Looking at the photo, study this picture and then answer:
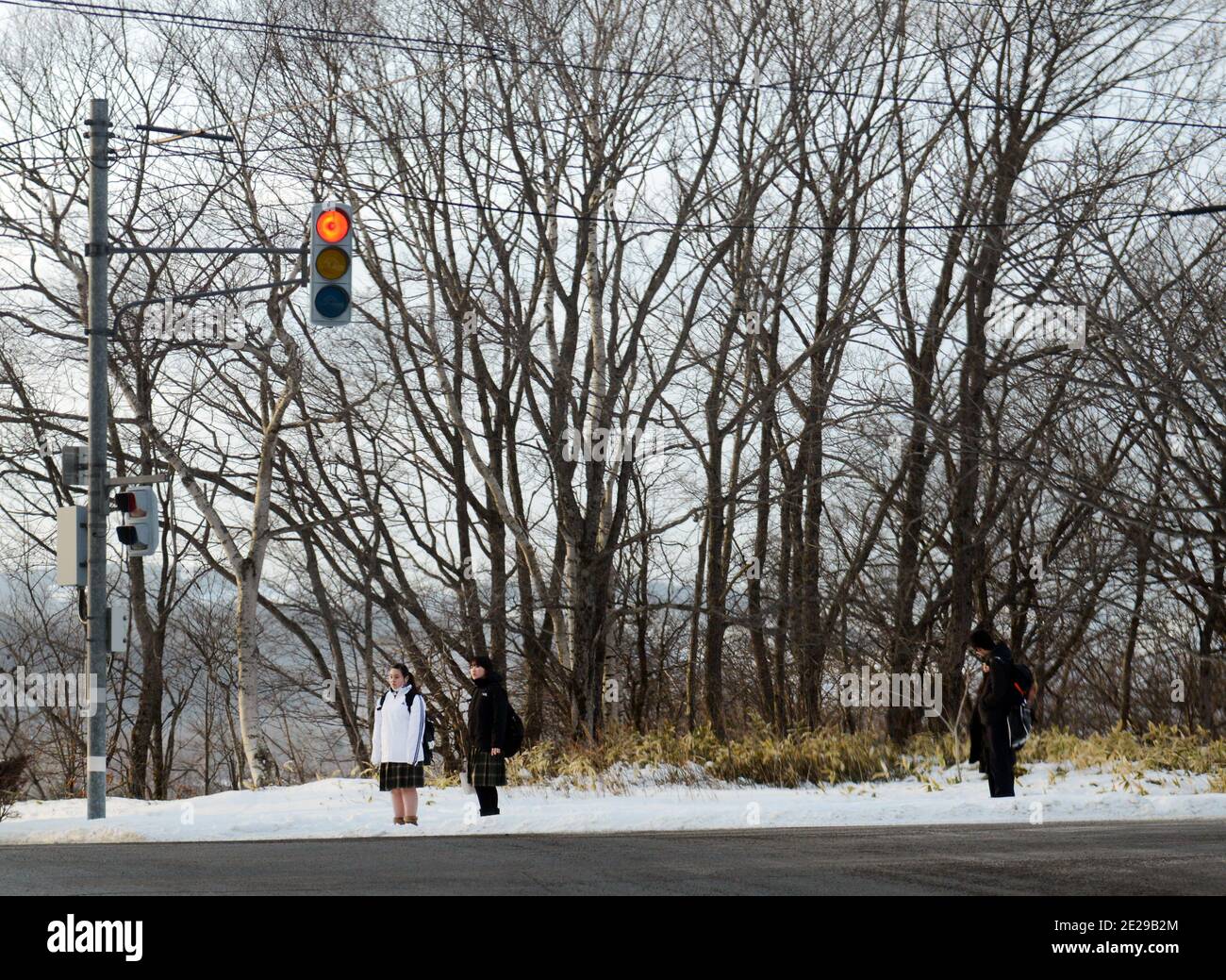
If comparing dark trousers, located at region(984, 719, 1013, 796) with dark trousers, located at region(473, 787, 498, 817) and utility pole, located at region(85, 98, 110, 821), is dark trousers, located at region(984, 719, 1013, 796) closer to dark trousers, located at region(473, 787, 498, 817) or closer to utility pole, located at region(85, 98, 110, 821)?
dark trousers, located at region(473, 787, 498, 817)

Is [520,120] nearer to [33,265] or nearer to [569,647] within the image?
[569,647]

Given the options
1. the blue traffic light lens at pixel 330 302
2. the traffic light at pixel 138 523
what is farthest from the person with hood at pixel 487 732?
the blue traffic light lens at pixel 330 302

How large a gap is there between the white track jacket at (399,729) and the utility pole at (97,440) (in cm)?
359

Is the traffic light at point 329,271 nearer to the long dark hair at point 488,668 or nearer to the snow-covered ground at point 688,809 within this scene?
the long dark hair at point 488,668

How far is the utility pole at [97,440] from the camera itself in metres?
16.8

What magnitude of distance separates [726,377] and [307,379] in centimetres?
738

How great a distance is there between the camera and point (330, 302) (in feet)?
39.3

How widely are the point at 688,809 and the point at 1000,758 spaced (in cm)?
332

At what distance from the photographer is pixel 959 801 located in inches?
607

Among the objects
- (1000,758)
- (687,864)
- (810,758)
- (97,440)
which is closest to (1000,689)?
(1000,758)

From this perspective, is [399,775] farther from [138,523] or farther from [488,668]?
[138,523]

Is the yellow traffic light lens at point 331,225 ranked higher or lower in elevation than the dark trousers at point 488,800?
higher

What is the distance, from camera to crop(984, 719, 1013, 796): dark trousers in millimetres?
15586

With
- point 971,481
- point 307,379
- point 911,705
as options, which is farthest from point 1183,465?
point 307,379
